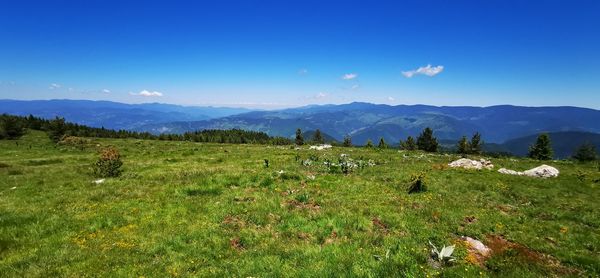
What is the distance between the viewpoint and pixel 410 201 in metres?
18.9

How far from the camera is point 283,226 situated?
14.4m

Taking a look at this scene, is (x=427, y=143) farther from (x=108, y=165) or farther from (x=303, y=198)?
(x=108, y=165)

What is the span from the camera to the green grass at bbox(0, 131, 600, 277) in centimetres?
1068

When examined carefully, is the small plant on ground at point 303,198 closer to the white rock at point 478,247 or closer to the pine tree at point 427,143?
the white rock at point 478,247

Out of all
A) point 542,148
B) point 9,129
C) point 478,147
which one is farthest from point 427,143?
point 9,129

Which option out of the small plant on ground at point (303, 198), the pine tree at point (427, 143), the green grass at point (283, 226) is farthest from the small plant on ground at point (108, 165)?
the pine tree at point (427, 143)

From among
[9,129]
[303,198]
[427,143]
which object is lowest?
[427,143]

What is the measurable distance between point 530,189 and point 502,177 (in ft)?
11.5

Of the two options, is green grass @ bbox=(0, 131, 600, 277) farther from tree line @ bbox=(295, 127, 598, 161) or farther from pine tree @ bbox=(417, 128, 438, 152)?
pine tree @ bbox=(417, 128, 438, 152)

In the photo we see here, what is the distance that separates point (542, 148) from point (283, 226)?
90.9 meters

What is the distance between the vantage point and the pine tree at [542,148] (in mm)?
81169

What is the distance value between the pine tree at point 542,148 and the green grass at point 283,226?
2660 inches

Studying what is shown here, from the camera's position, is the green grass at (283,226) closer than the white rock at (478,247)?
Yes

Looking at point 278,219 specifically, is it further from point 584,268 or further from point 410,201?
point 584,268
